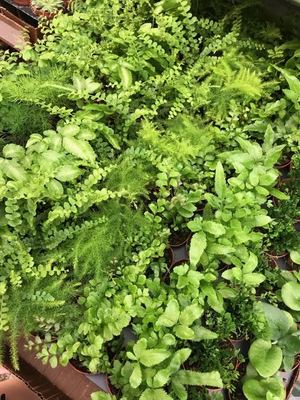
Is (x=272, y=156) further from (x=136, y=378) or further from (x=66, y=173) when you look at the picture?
(x=136, y=378)

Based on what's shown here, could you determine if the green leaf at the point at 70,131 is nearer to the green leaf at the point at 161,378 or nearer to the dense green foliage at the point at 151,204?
the dense green foliage at the point at 151,204

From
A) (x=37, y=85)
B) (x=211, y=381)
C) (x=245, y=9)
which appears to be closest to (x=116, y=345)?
(x=211, y=381)

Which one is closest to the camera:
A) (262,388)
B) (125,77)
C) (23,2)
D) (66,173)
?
(262,388)

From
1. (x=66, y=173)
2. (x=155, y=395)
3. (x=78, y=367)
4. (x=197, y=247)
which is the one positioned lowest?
(x=78, y=367)

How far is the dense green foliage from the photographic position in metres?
1.52

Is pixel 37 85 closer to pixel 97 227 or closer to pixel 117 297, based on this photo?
pixel 97 227

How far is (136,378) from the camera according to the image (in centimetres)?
138

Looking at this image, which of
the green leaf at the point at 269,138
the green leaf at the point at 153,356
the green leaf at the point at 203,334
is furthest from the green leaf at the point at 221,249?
the green leaf at the point at 269,138

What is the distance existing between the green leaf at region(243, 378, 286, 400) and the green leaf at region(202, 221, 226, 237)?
46 centimetres

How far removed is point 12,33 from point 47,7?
0.22 meters

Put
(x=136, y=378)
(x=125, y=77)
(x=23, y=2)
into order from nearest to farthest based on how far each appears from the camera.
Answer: (x=136, y=378) → (x=125, y=77) → (x=23, y=2)

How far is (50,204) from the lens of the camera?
5.70 feet

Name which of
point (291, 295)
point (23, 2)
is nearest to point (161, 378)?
point (291, 295)

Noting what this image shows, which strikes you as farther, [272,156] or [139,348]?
[272,156]
